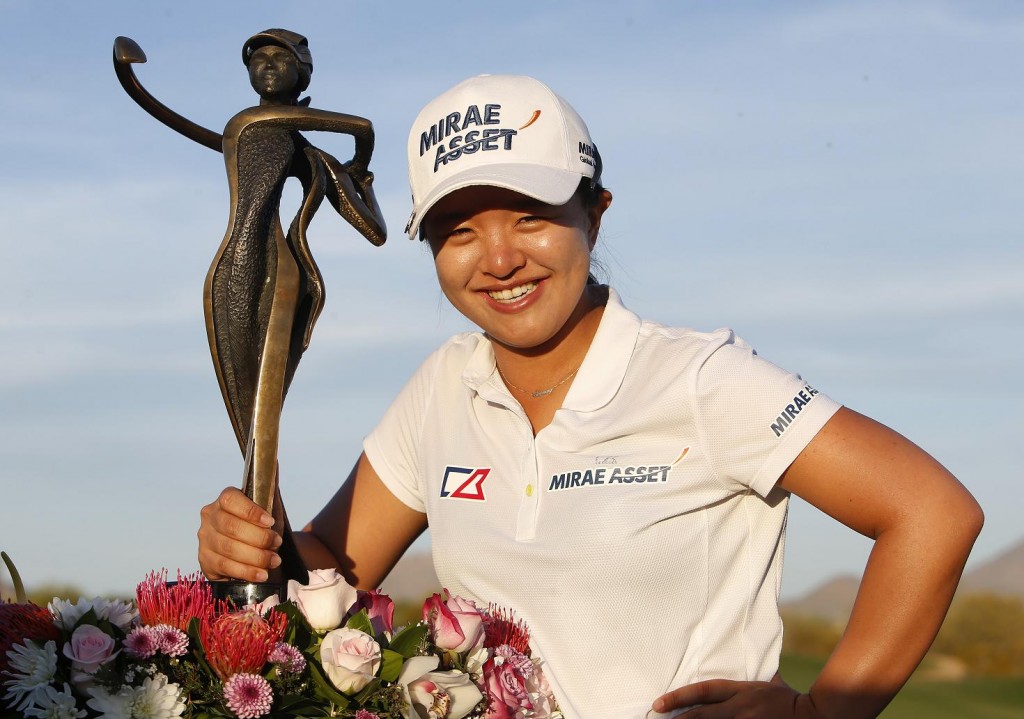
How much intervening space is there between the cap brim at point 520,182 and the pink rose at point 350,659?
109cm

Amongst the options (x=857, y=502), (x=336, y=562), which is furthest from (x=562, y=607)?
(x=336, y=562)

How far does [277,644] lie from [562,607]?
724 millimetres

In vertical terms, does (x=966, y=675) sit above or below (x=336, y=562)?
below

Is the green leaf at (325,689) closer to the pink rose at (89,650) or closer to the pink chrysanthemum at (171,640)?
the pink chrysanthemum at (171,640)

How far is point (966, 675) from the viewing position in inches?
360

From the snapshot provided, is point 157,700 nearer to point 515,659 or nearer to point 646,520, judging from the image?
point 515,659

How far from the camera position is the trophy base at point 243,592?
2789mm

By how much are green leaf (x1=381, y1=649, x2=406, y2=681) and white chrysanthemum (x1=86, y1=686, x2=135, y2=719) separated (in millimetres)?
478

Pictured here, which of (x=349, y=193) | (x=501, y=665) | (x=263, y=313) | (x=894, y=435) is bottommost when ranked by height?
(x=501, y=665)

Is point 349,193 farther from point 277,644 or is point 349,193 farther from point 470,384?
point 277,644

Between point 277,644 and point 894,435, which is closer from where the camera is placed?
point 277,644

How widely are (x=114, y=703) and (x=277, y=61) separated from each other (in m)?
1.51

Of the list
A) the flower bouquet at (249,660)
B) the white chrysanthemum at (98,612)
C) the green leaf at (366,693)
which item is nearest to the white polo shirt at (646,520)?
the flower bouquet at (249,660)

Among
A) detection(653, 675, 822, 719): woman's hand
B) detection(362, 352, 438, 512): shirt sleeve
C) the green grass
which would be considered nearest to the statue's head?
detection(362, 352, 438, 512): shirt sleeve
